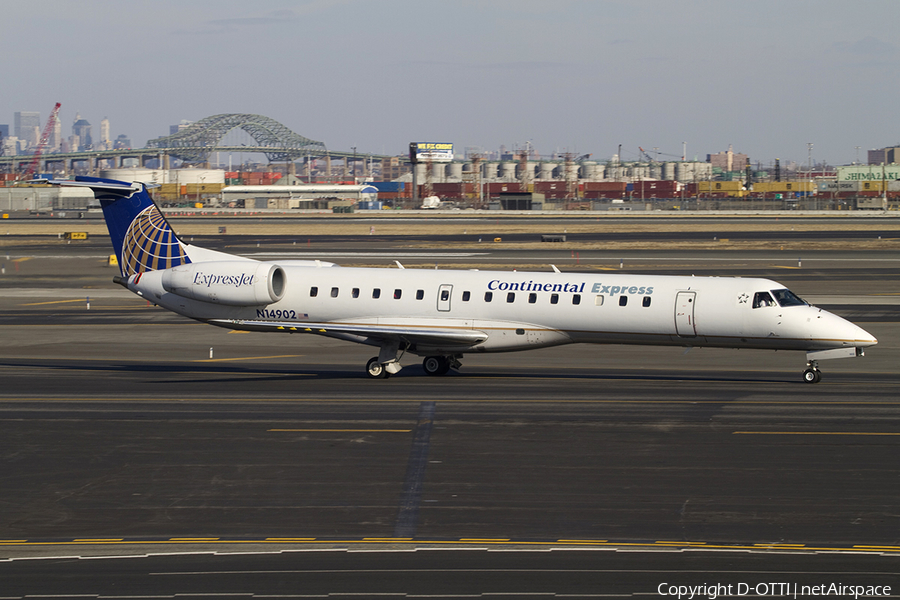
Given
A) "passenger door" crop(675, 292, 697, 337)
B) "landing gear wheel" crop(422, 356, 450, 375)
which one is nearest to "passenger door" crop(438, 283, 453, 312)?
"landing gear wheel" crop(422, 356, 450, 375)

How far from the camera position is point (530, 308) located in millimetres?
28812

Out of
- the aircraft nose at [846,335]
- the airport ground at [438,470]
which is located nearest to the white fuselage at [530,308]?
the aircraft nose at [846,335]

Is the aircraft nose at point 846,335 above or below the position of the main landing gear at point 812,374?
above

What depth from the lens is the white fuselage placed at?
26953mm

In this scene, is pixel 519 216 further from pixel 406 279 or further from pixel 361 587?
pixel 361 587

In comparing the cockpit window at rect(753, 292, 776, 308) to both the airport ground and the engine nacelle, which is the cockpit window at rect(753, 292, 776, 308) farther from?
the engine nacelle

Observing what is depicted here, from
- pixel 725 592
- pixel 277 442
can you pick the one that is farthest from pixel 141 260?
pixel 725 592

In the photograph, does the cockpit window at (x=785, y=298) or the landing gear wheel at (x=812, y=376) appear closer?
the cockpit window at (x=785, y=298)

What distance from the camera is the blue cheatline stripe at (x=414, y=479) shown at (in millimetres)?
15555

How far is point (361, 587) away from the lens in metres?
12.9

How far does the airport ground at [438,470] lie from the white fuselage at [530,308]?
5.21 feet

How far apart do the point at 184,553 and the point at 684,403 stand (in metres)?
15.3

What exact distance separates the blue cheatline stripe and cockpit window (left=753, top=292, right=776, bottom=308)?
1007 centimetres

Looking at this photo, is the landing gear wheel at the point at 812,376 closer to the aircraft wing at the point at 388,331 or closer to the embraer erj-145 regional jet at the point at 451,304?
the embraer erj-145 regional jet at the point at 451,304
